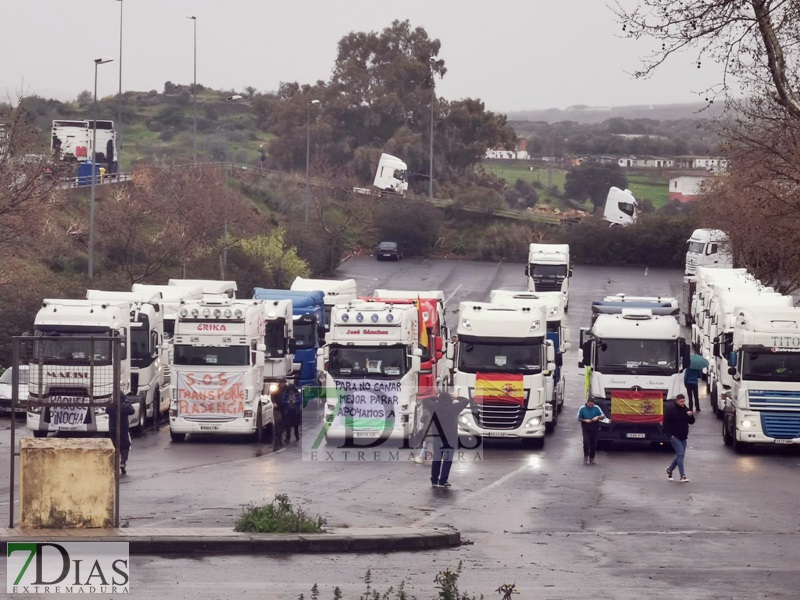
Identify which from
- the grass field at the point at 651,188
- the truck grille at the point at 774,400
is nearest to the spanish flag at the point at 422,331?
the truck grille at the point at 774,400

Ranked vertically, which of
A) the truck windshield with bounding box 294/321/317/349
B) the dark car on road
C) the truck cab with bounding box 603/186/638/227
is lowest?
the truck windshield with bounding box 294/321/317/349

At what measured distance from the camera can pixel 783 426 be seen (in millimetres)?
30844

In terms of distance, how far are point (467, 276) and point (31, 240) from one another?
99.7 ft

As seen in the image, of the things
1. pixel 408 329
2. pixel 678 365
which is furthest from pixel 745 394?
pixel 408 329

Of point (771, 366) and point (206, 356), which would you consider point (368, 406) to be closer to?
point (206, 356)

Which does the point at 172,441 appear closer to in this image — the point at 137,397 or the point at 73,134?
the point at 137,397

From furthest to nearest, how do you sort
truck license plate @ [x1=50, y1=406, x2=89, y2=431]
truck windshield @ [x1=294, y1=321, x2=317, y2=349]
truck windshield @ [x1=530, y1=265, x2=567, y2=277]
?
truck windshield @ [x1=530, y1=265, x2=567, y2=277], truck windshield @ [x1=294, y1=321, x2=317, y2=349], truck license plate @ [x1=50, y1=406, x2=89, y2=431]

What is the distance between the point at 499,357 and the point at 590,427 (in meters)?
3.60

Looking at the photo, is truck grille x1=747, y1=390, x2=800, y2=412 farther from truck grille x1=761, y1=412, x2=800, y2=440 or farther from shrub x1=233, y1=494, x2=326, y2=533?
shrub x1=233, y1=494, x2=326, y2=533

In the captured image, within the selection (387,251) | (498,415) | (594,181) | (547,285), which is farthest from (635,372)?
(594,181)

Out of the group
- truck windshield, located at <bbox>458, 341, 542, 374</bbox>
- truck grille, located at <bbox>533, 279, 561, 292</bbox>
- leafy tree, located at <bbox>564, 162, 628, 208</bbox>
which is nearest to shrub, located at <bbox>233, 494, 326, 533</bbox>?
truck windshield, located at <bbox>458, 341, 542, 374</bbox>

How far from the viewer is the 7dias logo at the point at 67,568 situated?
15.3 m

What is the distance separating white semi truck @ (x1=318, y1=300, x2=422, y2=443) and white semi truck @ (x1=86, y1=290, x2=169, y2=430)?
206 inches

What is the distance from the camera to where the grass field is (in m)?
145
